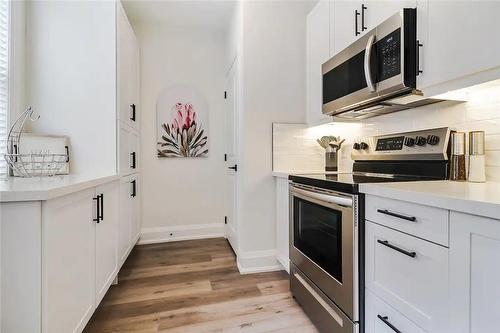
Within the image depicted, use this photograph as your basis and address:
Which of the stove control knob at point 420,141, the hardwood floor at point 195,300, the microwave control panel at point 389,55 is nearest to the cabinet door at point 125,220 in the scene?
the hardwood floor at point 195,300

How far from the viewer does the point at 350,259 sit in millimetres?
1283

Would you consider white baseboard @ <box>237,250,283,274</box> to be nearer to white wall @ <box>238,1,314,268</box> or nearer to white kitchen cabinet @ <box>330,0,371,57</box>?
white wall @ <box>238,1,314,268</box>

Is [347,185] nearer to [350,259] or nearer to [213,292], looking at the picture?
[350,259]

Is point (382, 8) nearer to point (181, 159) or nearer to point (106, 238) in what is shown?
point (106, 238)

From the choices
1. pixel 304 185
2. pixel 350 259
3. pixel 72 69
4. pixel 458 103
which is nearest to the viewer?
pixel 350 259

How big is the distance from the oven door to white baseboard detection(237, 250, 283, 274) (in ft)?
1.84

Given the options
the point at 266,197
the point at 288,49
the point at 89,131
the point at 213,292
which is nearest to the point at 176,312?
the point at 213,292

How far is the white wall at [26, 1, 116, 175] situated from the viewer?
6.84 feet

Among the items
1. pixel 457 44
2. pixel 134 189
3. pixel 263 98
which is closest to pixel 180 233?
pixel 134 189

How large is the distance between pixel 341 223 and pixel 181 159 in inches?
99.2

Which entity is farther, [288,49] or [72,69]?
[288,49]

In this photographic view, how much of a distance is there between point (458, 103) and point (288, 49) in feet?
5.07

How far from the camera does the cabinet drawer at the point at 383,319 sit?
102 cm

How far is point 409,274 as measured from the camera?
1005mm
